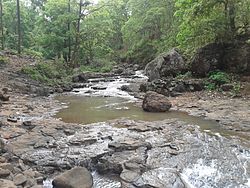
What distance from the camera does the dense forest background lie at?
698 inches

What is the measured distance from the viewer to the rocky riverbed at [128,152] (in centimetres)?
661

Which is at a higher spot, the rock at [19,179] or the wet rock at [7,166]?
the wet rock at [7,166]

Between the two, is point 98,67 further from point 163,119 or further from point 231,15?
point 163,119

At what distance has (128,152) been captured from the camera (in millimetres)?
7863

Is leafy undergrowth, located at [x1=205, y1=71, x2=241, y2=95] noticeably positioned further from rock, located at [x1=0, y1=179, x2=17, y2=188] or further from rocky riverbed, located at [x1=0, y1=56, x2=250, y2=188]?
rock, located at [x1=0, y1=179, x2=17, y2=188]

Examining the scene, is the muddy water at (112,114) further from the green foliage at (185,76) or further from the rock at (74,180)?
the rock at (74,180)

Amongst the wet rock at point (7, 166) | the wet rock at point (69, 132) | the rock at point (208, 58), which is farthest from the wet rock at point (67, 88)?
the wet rock at point (7, 166)

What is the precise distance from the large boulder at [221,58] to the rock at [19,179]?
14.0 meters

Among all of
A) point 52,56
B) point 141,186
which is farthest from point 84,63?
point 141,186

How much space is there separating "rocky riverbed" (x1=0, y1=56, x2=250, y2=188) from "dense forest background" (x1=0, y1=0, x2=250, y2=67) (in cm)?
801

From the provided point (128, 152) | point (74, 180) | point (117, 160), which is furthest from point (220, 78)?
point (74, 180)

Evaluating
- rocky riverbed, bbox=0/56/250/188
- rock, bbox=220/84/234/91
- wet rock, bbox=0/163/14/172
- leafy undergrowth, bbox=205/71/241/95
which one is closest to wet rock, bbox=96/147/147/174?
rocky riverbed, bbox=0/56/250/188

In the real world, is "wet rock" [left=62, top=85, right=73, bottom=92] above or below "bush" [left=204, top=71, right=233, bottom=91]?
Result: below

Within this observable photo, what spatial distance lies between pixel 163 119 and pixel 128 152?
394 centimetres
